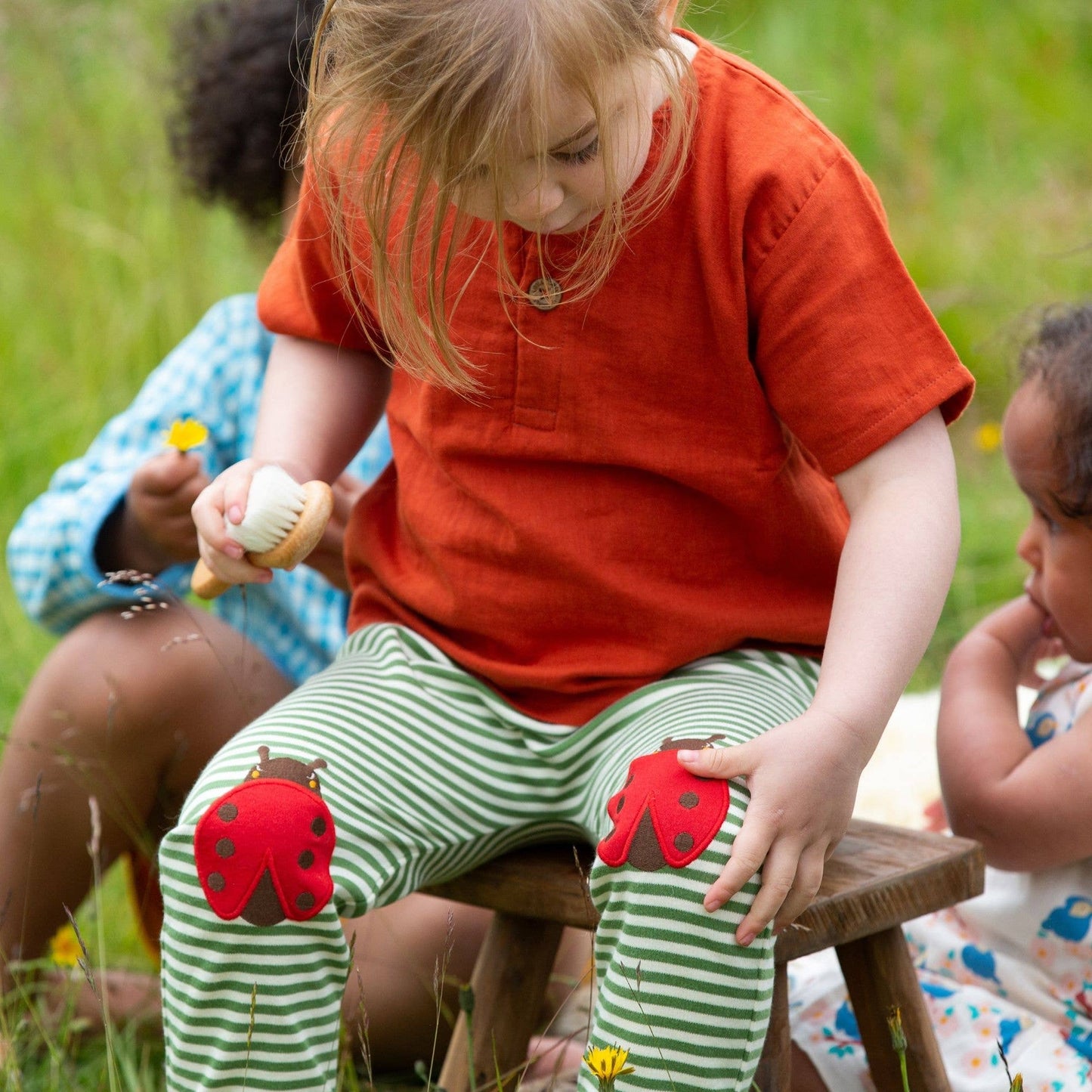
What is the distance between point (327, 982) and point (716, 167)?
722 mm

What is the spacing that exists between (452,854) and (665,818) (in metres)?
0.27

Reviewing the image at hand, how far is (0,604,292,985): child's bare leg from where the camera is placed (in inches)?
64.9

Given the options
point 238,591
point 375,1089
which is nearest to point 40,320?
point 238,591

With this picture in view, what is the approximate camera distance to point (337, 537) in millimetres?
1670

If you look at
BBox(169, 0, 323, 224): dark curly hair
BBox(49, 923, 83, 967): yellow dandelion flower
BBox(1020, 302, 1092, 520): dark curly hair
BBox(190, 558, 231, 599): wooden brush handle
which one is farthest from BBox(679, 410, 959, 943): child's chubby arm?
BBox(169, 0, 323, 224): dark curly hair

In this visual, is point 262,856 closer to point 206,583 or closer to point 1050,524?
point 206,583

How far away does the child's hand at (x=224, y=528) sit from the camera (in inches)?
48.2

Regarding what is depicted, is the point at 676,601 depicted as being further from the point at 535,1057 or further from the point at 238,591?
the point at 238,591

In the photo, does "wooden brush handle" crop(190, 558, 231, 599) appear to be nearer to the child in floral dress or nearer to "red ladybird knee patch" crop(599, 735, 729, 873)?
"red ladybird knee patch" crop(599, 735, 729, 873)

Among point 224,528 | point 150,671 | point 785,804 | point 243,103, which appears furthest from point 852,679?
point 243,103

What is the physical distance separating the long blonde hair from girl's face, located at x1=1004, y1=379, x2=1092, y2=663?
44 centimetres

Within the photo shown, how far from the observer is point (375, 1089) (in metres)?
1.67

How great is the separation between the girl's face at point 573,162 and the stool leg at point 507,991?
657mm

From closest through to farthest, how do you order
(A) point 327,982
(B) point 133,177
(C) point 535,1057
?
(A) point 327,982
(C) point 535,1057
(B) point 133,177
